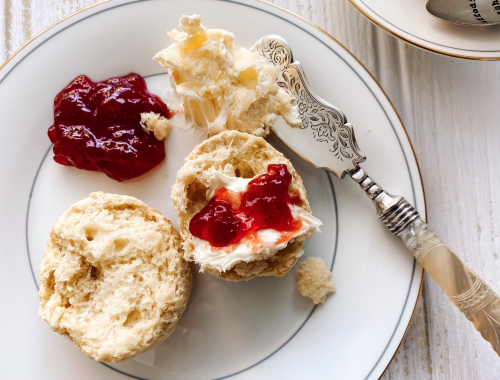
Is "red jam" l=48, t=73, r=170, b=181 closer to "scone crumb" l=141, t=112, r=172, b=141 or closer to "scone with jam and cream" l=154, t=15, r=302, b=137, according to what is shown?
"scone crumb" l=141, t=112, r=172, b=141

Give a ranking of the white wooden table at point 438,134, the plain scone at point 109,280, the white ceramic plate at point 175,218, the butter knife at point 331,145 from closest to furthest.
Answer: the plain scone at point 109,280
the butter knife at point 331,145
the white ceramic plate at point 175,218
the white wooden table at point 438,134

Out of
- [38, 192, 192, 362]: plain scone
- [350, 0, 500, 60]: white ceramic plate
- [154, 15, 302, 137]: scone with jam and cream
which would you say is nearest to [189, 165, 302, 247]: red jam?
[38, 192, 192, 362]: plain scone

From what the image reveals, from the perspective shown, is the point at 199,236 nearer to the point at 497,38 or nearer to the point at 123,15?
the point at 123,15

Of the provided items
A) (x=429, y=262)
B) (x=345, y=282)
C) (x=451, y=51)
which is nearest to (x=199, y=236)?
(x=345, y=282)

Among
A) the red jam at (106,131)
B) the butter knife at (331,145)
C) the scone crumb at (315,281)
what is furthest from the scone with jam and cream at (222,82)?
the scone crumb at (315,281)

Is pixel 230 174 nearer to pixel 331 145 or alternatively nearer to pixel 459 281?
pixel 331 145

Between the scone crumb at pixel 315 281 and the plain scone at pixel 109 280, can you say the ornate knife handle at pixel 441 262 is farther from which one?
the plain scone at pixel 109 280

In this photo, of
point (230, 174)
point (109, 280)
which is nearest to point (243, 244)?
point (230, 174)
